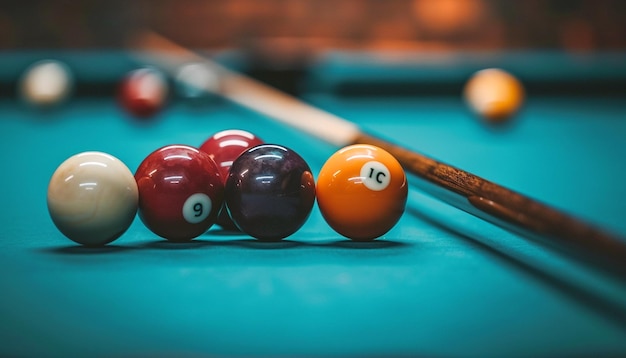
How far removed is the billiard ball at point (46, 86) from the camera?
6.20 meters

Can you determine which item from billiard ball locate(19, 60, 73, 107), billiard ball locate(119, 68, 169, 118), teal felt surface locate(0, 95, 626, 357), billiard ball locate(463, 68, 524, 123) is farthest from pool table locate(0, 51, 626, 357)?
billiard ball locate(19, 60, 73, 107)

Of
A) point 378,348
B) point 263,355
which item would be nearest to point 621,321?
point 378,348

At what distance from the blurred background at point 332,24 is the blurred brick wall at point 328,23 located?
1 cm

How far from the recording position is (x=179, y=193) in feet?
7.57

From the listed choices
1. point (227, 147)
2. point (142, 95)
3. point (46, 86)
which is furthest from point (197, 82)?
point (227, 147)

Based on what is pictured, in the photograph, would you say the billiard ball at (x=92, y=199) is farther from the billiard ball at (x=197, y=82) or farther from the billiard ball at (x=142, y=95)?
the billiard ball at (x=197, y=82)

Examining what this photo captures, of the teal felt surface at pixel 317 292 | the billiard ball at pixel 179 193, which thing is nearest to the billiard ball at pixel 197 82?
the teal felt surface at pixel 317 292

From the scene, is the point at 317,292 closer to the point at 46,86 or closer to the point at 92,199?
the point at 92,199

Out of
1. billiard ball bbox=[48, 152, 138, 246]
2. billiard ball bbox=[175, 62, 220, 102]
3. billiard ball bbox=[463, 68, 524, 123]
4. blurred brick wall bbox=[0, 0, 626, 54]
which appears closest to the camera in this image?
billiard ball bbox=[48, 152, 138, 246]

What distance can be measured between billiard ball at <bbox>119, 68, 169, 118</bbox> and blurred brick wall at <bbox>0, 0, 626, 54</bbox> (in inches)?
150

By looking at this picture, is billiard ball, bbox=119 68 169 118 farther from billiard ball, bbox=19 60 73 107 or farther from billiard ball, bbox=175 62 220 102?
billiard ball, bbox=19 60 73 107

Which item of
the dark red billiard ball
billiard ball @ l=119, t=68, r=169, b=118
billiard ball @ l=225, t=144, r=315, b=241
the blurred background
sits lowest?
billiard ball @ l=225, t=144, r=315, b=241

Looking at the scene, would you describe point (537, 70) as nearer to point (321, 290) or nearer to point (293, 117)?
point (293, 117)

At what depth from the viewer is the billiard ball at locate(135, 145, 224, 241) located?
2.32 meters
